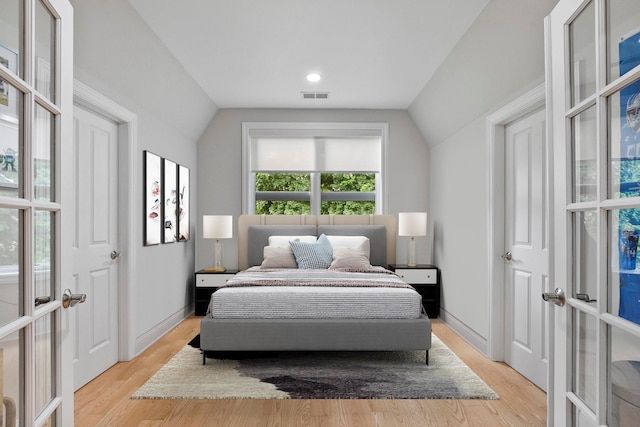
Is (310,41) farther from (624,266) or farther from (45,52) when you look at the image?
(624,266)

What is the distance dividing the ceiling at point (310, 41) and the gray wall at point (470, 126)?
0.20m

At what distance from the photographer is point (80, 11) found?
2434 mm

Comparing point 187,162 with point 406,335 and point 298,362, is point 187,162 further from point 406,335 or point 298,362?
point 406,335

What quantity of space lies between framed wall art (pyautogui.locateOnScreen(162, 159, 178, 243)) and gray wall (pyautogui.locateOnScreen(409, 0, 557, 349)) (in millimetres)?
2843

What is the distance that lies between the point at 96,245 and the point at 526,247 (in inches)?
125

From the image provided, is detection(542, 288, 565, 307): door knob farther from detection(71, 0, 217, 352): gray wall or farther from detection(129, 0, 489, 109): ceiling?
detection(71, 0, 217, 352): gray wall

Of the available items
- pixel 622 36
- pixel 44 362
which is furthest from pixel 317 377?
pixel 622 36

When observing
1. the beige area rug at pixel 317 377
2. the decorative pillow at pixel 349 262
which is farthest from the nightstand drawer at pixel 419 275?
the beige area rug at pixel 317 377

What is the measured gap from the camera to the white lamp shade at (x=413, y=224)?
5145mm

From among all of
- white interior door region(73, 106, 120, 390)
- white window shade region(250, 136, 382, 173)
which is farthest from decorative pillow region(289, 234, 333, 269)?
white interior door region(73, 106, 120, 390)

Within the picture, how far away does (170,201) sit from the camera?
4598 millimetres

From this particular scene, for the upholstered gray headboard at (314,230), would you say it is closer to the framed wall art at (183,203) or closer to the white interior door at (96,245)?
the framed wall art at (183,203)

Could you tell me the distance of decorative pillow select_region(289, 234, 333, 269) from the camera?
4.68 meters

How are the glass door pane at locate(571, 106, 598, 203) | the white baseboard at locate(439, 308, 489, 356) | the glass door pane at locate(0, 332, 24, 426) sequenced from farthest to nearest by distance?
the white baseboard at locate(439, 308, 489, 356), the glass door pane at locate(571, 106, 598, 203), the glass door pane at locate(0, 332, 24, 426)
